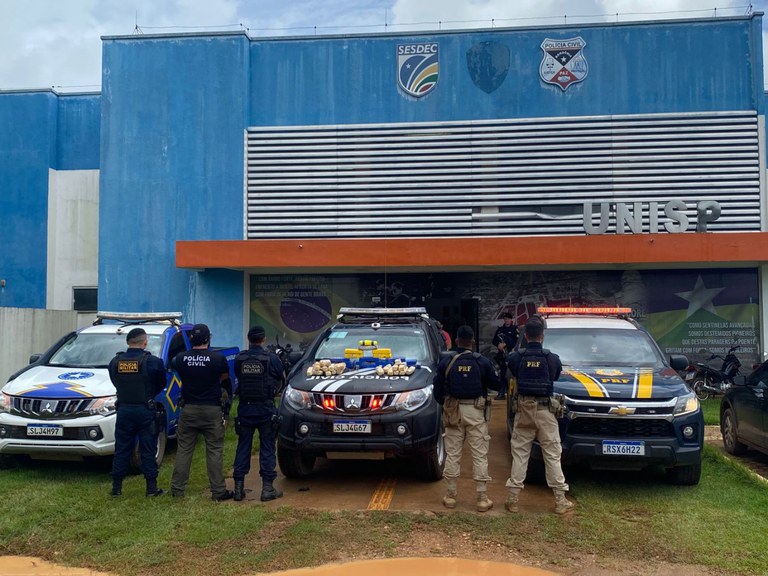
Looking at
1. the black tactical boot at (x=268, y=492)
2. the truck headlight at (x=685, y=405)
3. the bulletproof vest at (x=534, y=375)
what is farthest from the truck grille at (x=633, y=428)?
the black tactical boot at (x=268, y=492)

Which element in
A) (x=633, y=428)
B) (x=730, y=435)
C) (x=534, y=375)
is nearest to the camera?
(x=534, y=375)

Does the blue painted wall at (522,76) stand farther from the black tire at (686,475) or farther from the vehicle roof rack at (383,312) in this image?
the black tire at (686,475)

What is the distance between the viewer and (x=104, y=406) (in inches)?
299

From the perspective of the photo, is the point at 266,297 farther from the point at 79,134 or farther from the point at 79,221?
the point at 79,134

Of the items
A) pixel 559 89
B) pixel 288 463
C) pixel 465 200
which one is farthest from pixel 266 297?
pixel 288 463

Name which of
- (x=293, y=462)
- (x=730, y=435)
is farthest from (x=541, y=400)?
(x=730, y=435)

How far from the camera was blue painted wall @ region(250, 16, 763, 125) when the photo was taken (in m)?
16.4

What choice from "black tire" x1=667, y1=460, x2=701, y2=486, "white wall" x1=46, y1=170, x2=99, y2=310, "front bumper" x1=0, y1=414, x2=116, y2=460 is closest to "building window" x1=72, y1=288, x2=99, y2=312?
"white wall" x1=46, y1=170, x2=99, y2=310

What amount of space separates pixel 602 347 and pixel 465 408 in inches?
104

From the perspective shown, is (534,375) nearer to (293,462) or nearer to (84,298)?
(293,462)

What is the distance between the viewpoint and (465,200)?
16.7 m

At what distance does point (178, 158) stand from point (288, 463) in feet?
39.2

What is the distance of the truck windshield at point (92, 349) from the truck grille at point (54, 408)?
1.05 meters

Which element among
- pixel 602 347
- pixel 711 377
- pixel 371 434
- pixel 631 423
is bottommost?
pixel 711 377
